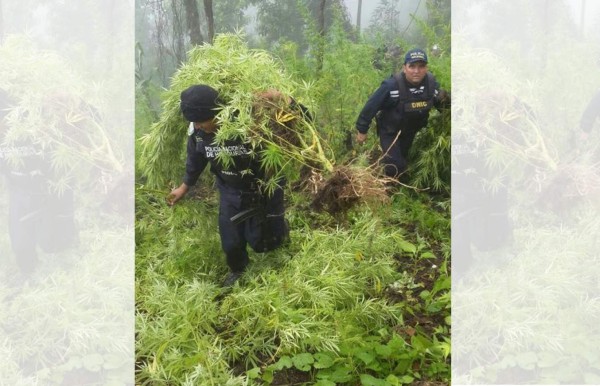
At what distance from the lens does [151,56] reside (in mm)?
3744

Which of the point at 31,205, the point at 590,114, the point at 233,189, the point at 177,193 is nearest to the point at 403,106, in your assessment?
the point at 233,189

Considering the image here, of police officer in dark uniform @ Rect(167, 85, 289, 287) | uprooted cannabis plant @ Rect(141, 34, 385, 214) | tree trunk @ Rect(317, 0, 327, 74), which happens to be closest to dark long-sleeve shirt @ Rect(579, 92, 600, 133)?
uprooted cannabis plant @ Rect(141, 34, 385, 214)

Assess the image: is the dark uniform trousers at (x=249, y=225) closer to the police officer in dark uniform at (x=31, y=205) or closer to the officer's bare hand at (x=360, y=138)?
the officer's bare hand at (x=360, y=138)

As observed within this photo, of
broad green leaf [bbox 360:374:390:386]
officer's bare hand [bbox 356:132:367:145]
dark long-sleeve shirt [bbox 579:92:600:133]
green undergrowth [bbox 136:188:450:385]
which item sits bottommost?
broad green leaf [bbox 360:374:390:386]

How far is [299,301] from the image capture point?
11.2 feet

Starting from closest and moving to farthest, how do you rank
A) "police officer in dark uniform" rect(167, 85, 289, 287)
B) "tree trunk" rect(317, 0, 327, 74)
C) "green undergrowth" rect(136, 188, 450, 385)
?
"green undergrowth" rect(136, 188, 450, 385)
"police officer in dark uniform" rect(167, 85, 289, 287)
"tree trunk" rect(317, 0, 327, 74)

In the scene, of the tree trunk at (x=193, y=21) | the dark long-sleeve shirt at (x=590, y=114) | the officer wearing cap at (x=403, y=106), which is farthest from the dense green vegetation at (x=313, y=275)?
the dark long-sleeve shirt at (x=590, y=114)

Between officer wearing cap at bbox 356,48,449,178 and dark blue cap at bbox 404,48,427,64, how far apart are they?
0.05 metres

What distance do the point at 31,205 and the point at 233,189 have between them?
1.35 m

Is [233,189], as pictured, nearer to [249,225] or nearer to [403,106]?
[249,225]

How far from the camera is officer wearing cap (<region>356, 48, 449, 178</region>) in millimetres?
4422

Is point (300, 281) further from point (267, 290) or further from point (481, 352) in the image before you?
point (481, 352)

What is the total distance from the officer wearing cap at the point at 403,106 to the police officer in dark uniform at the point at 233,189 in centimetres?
101

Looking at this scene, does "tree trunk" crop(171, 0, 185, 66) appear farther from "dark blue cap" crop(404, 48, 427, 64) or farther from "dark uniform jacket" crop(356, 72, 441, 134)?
"dark blue cap" crop(404, 48, 427, 64)
